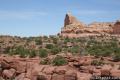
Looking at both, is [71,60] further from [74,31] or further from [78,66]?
[74,31]

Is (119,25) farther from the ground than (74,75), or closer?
farther from the ground

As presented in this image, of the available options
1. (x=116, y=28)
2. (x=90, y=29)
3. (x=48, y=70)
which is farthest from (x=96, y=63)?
(x=90, y=29)

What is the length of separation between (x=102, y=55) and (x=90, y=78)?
10354 millimetres

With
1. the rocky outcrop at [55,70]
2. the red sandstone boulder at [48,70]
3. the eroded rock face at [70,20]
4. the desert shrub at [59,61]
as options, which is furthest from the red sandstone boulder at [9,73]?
the eroded rock face at [70,20]

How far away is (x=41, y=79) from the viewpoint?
26969 millimetres

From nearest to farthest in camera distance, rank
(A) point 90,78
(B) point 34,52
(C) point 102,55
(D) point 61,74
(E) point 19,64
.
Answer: (A) point 90,78 < (D) point 61,74 < (E) point 19,64 < (C) point 102,55 < (B) point 34,52

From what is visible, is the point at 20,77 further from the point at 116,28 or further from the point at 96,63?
the point at 116,28

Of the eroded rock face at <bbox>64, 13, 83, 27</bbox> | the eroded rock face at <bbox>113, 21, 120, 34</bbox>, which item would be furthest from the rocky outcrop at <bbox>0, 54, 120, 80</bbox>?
the eroded rock face at <bbox>64, 13, 83, 27</bbox>

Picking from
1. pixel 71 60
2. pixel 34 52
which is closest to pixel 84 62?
pixel 71 60

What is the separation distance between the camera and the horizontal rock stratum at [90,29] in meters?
81.0

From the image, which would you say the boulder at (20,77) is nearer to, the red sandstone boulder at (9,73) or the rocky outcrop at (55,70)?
the rocky outcrop at (55,70)

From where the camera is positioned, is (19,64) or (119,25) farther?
(119,25)

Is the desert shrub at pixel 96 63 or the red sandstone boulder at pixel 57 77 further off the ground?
the desert shrub at pixel 96 63

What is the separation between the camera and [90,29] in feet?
271
